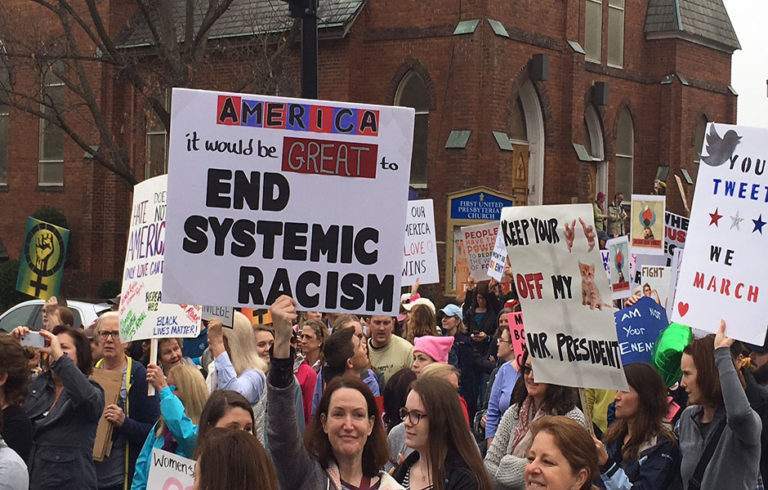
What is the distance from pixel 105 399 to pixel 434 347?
2.52 metres

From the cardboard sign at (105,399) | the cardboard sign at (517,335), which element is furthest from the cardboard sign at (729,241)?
the cardboard sign at (105,399)

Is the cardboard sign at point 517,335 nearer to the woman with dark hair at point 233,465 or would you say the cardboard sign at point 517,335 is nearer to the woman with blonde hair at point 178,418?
the woman with blonde hair at point 178,418

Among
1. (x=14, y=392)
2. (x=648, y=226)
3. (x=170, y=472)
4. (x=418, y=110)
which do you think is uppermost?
(x=418, y=110)

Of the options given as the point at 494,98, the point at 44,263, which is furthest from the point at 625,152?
the point at 44,263

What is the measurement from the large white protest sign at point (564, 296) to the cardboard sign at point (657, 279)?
26.6 ft

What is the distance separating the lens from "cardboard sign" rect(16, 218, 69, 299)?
566 inches

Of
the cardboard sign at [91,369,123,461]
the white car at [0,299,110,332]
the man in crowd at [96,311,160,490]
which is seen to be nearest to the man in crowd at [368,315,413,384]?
the man in crowd at [96,311,160,490]

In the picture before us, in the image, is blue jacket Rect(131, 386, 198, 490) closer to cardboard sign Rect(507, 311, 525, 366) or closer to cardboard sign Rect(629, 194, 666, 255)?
cardboard sign Rect(507, 311, 525, 366)

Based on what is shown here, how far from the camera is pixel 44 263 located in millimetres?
14398

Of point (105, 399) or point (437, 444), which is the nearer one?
point (437, 444)

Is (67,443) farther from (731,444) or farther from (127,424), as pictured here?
(731,444)

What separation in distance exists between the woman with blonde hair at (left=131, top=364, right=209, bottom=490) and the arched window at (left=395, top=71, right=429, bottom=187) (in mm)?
21847

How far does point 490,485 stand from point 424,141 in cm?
2348

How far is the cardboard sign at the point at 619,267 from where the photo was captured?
13734mm
